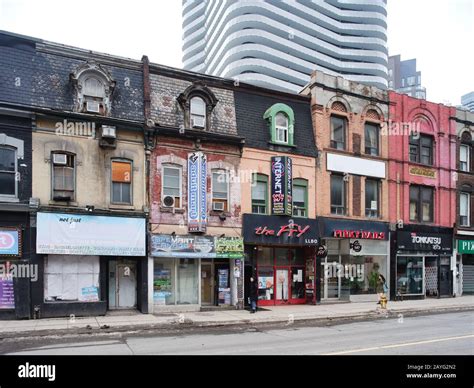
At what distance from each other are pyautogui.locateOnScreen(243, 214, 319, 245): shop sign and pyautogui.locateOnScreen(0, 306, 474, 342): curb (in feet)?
14.5

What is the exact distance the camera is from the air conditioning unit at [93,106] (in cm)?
1723

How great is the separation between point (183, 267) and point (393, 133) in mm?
15025

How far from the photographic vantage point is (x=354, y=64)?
100062 millimetres

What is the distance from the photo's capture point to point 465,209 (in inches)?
1085

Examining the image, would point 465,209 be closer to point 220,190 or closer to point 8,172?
point 220,190

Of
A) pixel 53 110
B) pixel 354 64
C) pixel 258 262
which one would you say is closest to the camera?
pixel 53 110

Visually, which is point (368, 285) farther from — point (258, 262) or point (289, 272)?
point (258, 262)

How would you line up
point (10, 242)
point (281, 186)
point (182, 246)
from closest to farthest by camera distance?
1. point (10, 242)
2. point (182, 246)
3. point (281, 186)

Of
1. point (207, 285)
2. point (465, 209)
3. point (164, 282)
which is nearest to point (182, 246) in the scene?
point (164, 282)

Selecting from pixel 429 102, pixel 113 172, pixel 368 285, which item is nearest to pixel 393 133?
pixel 429 102

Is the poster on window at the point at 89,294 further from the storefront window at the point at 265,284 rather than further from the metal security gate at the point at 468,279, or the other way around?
the metal security gate at the point at 468,279

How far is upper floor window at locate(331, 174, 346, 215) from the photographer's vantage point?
22.7 m

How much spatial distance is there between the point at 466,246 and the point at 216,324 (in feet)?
64.9

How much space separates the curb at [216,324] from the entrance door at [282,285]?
14.3ft
